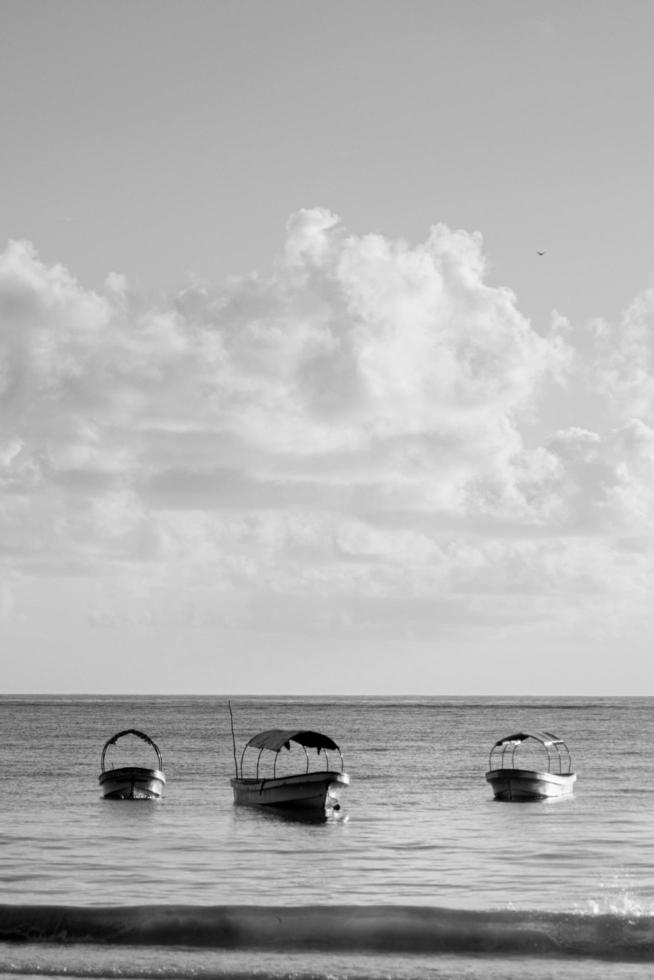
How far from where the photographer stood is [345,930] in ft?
60.6

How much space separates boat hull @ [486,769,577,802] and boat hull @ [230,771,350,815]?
390 inches

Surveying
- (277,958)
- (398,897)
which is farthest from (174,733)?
(277,958)

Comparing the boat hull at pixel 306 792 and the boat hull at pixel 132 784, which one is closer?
the boat hull at pixel 306 792

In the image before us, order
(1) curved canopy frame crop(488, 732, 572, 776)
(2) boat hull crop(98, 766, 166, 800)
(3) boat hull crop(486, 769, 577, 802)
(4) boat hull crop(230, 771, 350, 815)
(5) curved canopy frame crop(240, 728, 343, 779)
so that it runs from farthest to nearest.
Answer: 1. (1) curved canopy frame crop(488, 732, 572, 776)
2. (3) boat hull crop(486, 769, 577, 802)
3. (2) boat hull crop(98, 766, 166, 800)
4. (5) curved canopy frame crop(240, 728, 343, 779)
5. (4) boat hull crop(230, 771, 350, 815)

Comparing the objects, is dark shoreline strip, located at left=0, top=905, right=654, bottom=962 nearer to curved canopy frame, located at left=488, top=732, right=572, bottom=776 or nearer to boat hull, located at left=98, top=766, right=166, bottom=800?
boat hull, located at left=98, top=766, right=166, bottom=800

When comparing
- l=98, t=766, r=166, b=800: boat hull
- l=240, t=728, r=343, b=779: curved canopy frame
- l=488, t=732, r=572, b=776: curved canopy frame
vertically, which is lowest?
l=98, t=766, r=166, b=800: boat hull

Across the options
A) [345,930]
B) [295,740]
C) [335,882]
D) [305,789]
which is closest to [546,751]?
[295,740]

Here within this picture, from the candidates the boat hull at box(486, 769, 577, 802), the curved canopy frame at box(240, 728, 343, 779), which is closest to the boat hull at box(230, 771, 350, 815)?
the curved canopy frame at box(240, 728, 343, 779)

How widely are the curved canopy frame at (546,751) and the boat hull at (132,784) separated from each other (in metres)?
14.5

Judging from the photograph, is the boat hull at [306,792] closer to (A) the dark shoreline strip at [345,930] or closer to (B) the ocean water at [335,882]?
(B) the ocean water at [335,882]

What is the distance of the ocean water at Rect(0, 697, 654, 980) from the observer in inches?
682

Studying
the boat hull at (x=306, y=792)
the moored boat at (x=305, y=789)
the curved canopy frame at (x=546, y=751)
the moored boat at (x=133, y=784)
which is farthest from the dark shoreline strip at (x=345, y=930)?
the curved canopy frame at (x=546, y=751)

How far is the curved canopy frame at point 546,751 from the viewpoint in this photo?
50.0m

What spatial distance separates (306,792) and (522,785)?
1166 cm
